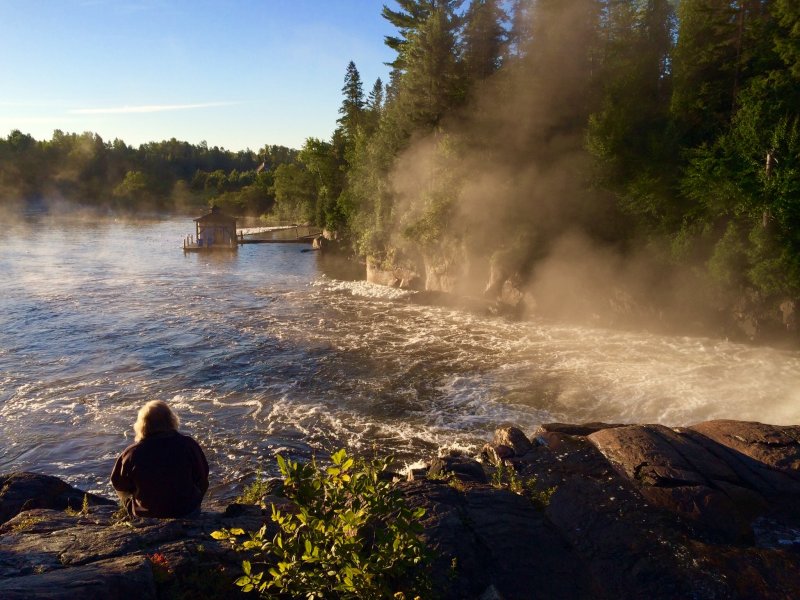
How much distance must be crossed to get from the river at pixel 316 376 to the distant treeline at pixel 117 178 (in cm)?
7805

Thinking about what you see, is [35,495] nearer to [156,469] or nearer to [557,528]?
[156,469]

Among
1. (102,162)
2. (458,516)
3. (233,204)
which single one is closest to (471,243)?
(458,516)

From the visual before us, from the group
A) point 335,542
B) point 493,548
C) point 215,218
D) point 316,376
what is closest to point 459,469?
point 493,548

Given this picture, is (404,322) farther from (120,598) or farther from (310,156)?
(310,156)

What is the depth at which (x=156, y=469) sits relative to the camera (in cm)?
629

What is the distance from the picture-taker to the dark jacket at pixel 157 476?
20.6ft

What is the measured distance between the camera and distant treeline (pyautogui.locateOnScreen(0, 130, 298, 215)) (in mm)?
112938

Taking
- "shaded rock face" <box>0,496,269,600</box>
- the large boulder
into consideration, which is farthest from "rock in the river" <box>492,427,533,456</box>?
"shaded rock face" <box>0,496,269,600</box>

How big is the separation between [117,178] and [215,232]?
93538 mm

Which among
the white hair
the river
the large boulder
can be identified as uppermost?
the white hair

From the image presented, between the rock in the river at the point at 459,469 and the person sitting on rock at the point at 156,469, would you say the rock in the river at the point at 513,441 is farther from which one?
the person sitting on rock at the point at 156,469

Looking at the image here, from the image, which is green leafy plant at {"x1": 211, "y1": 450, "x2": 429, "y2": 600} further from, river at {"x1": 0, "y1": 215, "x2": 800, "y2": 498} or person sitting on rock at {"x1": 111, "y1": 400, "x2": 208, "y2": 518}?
river at {"x1": 0, "y1": 215, "x2": 800, "y2": 498}

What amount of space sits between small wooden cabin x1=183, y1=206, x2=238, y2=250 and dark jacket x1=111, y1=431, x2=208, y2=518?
167ft

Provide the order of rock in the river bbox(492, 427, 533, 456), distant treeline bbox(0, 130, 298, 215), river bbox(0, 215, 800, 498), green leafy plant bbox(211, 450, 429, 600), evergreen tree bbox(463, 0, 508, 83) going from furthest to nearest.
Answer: distant treeline bbox(0, 130, 298, 215) < evergreen tree bbox(463, 0, 508, 83) < river bbox(0, 215, 800, 498) < rock in the river bbox(492, 427, 533, 456) < green leafy plant bbox(211, 450, 429, 600)
